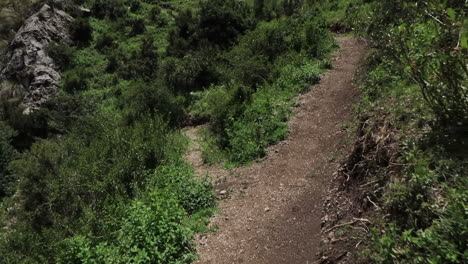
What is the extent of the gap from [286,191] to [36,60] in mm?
19861

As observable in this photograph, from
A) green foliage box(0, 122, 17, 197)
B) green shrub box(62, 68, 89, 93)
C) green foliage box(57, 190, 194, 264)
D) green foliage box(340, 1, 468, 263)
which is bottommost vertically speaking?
green foliage box(0, 122, 17, 197)

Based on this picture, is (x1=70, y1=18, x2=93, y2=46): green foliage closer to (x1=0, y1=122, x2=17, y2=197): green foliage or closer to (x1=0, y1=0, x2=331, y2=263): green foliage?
(x1=0, y1=0, x2=331, y2=263): green foliage

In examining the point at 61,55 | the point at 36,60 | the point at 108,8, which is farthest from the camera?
the point at 108,8

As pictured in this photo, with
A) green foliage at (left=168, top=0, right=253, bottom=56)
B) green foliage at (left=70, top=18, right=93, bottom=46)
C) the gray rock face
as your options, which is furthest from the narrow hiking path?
green foliage at (left=70, top=18, right=93, bottom=46)

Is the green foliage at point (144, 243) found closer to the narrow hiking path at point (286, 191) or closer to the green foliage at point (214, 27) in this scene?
the narrow hiking path at point (286, 191)

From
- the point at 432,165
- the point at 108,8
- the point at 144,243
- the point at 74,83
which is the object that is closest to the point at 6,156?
the point at 74,83

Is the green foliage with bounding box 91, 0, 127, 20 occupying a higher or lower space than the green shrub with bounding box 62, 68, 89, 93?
higher

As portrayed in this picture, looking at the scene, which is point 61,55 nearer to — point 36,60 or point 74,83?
point 36,60

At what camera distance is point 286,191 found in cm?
704

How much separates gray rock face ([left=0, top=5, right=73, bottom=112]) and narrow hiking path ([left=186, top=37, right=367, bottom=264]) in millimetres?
13457

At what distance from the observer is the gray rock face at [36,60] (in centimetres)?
1925

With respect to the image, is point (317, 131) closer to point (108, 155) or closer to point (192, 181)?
point (192, 181)

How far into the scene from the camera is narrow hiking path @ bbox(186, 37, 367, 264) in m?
5.70

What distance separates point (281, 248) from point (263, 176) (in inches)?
97.6
